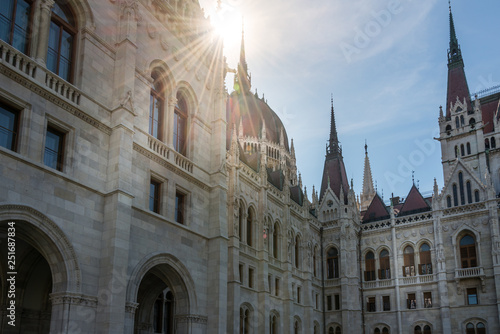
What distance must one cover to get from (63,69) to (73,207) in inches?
198

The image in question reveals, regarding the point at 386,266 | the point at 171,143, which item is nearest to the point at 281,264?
the point at 386,266

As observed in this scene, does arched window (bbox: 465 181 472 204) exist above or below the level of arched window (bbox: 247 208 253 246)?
above

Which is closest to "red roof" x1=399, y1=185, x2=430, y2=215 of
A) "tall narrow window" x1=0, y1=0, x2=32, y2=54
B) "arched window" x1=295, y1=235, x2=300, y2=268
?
"arched window" x1=295, y1=235, x2=300, y2=268

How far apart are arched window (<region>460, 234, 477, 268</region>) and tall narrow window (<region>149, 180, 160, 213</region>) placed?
1229 inches

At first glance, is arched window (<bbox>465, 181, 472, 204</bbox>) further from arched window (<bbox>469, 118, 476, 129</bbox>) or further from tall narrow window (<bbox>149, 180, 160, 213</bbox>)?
tall narrow window (<bbox>149, 180, 160, 213</bbox>)

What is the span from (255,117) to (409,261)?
95.9 ft

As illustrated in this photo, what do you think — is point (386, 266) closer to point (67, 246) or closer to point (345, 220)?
point (345, 220)

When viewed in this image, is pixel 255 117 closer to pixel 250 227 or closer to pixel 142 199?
pixel 250 227

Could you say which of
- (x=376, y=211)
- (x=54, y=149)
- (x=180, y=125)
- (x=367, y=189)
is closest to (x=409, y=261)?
(x=376, y=211)

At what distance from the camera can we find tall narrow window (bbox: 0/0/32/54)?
628 inches

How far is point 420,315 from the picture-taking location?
43562 mm

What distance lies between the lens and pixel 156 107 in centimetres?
2242

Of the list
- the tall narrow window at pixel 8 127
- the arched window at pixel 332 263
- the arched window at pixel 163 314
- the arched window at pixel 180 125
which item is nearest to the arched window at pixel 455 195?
the arched window at pixel 332 263

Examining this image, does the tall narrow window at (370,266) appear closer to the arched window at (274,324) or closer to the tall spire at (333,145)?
the tall spire at (333,145)
